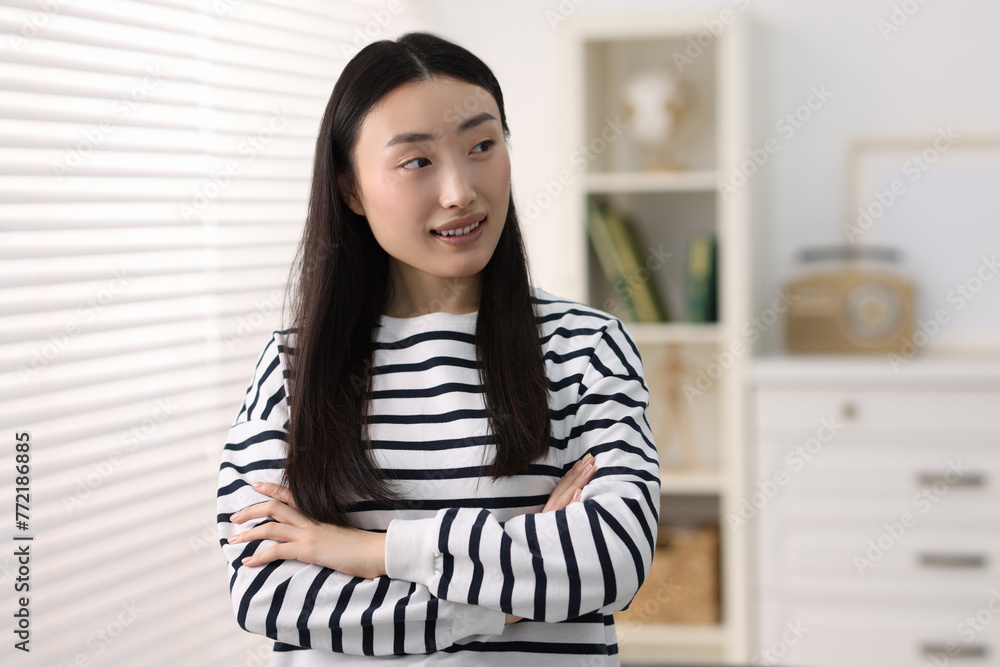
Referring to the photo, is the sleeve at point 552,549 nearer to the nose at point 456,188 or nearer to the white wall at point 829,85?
the nose at point 456,188

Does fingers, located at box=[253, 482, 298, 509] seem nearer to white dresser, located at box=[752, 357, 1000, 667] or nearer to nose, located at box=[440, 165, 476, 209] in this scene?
nose, located at box=[440, 165, 476, 209]

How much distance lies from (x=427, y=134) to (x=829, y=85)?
218 cm

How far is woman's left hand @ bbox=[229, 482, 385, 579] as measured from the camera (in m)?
1.09

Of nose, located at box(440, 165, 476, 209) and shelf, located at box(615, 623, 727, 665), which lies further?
shelf, located at box(615, 623, 727, 665)

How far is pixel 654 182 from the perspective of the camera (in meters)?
2.70

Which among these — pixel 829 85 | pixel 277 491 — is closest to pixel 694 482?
pixel 829 85

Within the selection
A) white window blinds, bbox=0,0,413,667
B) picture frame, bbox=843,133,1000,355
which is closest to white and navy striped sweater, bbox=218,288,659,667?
white window blinds, bbox=0,0,413,667

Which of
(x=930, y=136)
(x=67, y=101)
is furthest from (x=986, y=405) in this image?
(x=67, y=101)

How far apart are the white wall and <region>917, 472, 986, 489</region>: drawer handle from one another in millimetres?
668

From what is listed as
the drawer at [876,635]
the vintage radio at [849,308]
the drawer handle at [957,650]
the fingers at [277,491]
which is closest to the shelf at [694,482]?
the drawer at [876,635]

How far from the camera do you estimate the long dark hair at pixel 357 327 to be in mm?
1140

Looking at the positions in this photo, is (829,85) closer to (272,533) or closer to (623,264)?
(623,264)

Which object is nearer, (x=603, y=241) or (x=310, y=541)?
(x=310, y=541)

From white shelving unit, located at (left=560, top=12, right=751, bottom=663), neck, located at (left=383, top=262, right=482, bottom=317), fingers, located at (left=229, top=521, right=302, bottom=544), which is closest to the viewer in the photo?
fingers, located at (left=229, top=521, right=302, bottom=544)
